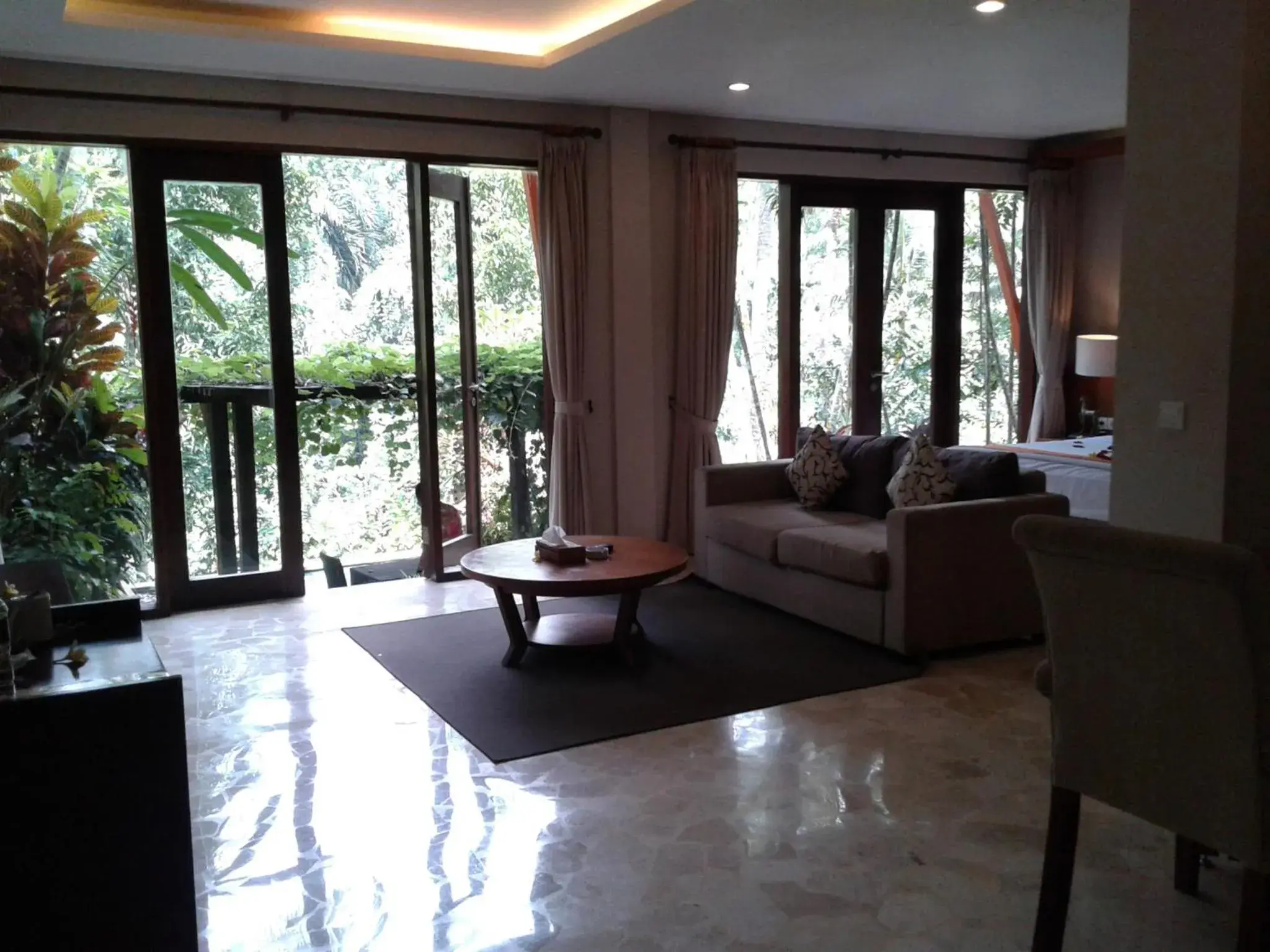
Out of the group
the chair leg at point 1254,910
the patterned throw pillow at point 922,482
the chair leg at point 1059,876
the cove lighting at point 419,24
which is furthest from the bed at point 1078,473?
the chair leg at point 1254,910

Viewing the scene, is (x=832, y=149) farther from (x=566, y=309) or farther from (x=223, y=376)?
(x=223, y=376)

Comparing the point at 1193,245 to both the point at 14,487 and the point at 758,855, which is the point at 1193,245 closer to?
the point at 758,855

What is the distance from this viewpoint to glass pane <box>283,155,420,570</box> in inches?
251

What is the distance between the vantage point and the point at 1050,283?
7555mm

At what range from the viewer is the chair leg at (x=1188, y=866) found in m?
2.65

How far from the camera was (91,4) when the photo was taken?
4.46m

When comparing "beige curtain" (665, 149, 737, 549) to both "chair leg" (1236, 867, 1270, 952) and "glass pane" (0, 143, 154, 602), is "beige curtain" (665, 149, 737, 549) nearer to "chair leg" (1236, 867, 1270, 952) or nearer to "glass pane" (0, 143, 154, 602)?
"glass pane" (0, 143, 154, 602)

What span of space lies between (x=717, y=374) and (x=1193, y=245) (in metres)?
3.19

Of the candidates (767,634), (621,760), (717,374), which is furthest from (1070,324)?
(621,760)

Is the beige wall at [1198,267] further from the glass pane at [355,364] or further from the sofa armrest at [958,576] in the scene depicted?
the glass pane at [355,364]

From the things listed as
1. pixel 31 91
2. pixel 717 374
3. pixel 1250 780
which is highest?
pixel 31 91

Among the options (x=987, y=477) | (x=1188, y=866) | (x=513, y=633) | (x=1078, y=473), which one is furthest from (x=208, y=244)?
(x=1188, y=866)

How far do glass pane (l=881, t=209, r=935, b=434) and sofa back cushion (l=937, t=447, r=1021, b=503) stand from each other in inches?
95.9

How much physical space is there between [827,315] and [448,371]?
98.6 inches
